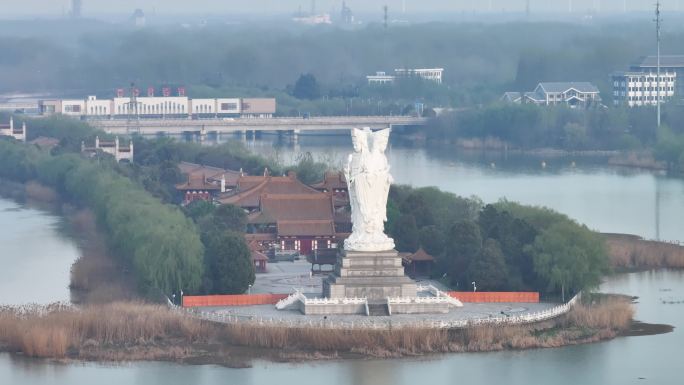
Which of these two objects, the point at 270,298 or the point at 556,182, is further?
the point at 556,182

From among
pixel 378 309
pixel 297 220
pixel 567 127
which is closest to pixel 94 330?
pixel 378 309

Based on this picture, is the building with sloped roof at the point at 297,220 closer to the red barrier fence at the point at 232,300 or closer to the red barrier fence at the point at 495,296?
the red barrier fence at the point at 232,300

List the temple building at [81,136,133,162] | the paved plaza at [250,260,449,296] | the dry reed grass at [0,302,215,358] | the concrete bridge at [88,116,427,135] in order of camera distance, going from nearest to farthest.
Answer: the dry reed grass at [0,302,215,358] < the paved plaza at [250,260,449,296] < the temple building at [81,136,133,162] < the concrete bridge at [88,116,427,135]

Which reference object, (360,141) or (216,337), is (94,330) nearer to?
(216,337)

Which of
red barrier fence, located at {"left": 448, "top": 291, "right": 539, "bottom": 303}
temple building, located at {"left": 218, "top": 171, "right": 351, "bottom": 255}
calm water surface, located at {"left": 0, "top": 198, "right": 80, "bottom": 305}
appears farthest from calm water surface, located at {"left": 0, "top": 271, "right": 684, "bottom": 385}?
temple building, located at {"left": 218, "top": 171, "right": 351, "bottom": 255}

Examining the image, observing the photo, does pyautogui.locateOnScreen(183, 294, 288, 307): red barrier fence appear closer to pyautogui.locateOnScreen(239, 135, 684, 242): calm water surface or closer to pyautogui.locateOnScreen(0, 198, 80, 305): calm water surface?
pyautogui.locateOnScreen(0, 198, 80, 305): calm water surface

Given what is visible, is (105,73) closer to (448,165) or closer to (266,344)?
(448,165)
